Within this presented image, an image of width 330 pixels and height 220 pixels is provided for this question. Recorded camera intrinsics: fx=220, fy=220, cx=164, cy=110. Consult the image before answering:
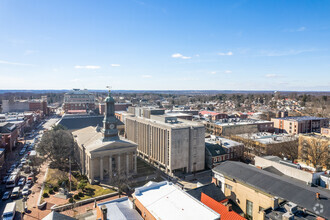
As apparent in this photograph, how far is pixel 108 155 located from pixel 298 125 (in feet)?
338

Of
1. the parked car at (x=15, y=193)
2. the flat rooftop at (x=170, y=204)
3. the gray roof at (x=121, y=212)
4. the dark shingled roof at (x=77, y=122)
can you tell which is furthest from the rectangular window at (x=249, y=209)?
the dark shingled roof at (x=77, y=122)

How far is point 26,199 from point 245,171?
47607 mm

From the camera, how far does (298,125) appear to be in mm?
116000

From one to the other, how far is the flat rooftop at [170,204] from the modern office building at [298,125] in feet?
346

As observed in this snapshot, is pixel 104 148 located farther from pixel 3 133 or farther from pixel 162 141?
pixel 3 133

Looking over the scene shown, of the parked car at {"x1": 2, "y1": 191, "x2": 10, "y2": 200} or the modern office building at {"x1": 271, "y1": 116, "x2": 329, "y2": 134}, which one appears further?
the modern office building at {"x1": 271, "y1": 116, "x2": 329, "y2": 134}

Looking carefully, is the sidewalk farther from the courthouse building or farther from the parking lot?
the courthouse building

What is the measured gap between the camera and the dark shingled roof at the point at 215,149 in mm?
73375

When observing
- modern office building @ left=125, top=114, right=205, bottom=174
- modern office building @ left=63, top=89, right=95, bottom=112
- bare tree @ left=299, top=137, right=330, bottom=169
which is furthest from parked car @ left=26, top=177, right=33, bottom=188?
modern office building @ left=63, top=89, right=95, bottom=112

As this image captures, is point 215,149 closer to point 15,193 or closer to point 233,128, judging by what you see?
point 233,128

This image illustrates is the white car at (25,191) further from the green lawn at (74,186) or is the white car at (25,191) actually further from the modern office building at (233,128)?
the modern office building at (233,128)

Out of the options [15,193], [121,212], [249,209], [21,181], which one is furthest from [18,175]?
[249,209]

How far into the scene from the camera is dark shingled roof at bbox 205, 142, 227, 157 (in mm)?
73375

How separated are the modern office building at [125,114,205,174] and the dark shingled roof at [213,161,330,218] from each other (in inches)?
770
